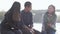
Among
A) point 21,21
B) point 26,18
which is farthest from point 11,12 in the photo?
point 26,18

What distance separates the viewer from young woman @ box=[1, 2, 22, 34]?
9.50 ft

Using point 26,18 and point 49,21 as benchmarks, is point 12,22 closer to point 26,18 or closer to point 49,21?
point 26,18

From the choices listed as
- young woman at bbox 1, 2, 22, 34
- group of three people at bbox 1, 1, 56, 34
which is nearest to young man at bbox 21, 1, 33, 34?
group of three people at bbox 1, 1, 56, 34

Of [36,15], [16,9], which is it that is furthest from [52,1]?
[16,9]

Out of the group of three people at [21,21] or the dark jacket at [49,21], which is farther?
the dark jacket at [49,21]

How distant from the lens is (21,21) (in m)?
3.20

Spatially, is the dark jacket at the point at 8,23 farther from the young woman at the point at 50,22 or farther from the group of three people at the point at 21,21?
the young woman at the point at 50,22

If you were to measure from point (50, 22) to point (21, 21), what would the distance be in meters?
0.69

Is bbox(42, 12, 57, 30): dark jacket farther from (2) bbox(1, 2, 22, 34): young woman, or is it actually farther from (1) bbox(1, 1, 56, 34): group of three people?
(2) bbox(1, 2, 22, 34): young woman

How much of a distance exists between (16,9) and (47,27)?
2.67 ft

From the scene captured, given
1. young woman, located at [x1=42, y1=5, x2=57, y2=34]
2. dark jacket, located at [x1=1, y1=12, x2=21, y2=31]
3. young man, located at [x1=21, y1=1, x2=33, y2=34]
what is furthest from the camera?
young woman, located at [x1=42, y1=5, x2=57, y2=34]

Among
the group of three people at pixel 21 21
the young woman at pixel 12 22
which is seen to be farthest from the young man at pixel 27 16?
the young woman at pixel 12 22

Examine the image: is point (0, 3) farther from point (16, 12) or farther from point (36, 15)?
point (16, 12)

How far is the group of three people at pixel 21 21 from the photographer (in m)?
2.92
